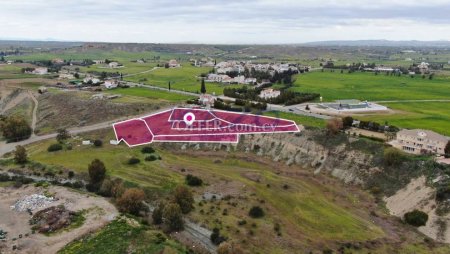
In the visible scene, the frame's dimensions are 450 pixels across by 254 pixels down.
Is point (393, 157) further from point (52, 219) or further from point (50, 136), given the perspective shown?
point (50, 136)

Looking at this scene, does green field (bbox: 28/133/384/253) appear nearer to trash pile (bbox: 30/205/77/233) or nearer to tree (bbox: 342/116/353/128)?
trash pile (bbox: 30/205/77/233)

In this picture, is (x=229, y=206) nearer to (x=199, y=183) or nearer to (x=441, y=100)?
(x=199, y=183)

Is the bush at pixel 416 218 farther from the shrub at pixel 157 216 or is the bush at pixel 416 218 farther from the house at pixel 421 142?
the shrub at pixel 157 216

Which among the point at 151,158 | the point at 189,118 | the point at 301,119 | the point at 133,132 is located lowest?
the point at 151,158

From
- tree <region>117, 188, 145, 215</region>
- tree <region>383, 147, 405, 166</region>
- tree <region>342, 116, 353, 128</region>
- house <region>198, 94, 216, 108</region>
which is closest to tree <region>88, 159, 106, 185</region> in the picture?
tree <region>117, 188, 145, 215</region>

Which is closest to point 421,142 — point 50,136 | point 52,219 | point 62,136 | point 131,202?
point 131,202

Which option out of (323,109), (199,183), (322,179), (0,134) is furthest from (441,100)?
(0,134)
